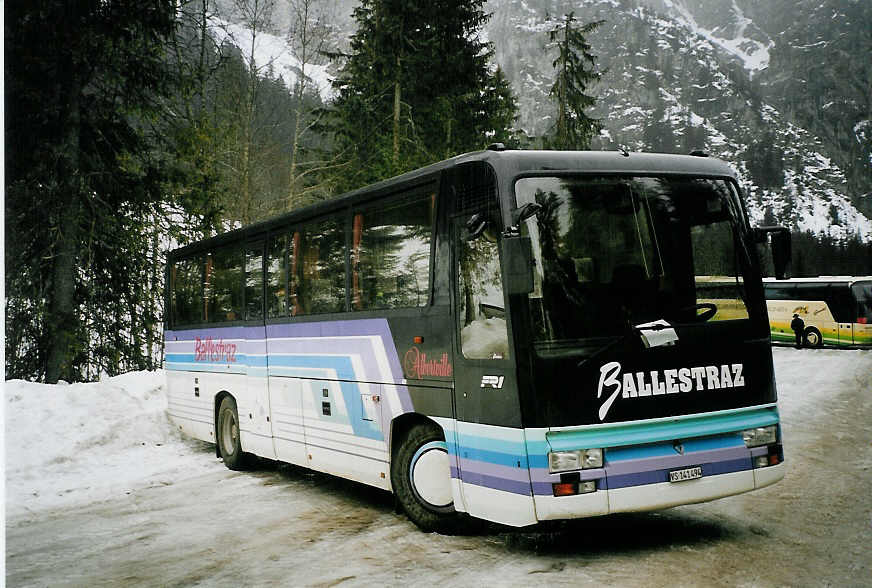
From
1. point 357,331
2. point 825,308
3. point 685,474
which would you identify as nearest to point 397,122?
point 357,331

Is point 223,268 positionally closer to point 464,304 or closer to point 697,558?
point 464,304

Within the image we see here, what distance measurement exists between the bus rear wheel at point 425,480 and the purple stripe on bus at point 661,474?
1.61 meters

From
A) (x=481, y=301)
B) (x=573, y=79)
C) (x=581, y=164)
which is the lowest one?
(x=481, y=301)

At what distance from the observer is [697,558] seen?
6059mm

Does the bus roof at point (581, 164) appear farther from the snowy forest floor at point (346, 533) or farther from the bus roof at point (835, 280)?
the bus roof at point (835, 280)

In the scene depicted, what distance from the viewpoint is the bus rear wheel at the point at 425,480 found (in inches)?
284

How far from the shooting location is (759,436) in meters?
6.66

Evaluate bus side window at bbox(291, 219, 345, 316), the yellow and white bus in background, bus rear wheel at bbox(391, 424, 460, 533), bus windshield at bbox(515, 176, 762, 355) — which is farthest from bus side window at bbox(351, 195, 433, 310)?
the yellow and white bus in background

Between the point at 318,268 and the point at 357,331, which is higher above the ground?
the point at 318,268

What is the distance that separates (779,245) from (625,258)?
1.65 m

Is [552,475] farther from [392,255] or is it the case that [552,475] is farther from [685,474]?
[392,255]

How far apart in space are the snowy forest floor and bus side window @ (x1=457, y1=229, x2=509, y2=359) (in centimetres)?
160

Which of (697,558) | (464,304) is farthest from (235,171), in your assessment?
(697,558)

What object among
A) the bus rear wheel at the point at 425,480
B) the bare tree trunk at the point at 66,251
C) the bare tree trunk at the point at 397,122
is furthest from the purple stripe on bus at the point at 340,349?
the bare tree trunk at the point at 397,122
